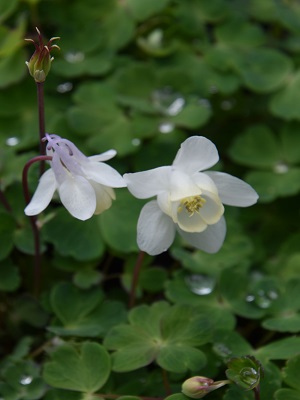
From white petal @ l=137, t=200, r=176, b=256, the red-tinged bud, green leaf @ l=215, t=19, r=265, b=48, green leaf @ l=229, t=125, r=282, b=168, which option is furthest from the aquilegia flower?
green leaf @ l=215, t=19, r=265, b=48

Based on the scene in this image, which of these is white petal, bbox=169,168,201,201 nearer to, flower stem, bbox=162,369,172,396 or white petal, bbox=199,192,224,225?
white petal, bbox=199,192,224,225

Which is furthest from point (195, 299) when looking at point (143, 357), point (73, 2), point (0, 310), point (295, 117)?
point (73, 2)

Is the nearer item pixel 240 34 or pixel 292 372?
pixel 292 372

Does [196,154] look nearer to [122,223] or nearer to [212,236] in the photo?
[212,236]

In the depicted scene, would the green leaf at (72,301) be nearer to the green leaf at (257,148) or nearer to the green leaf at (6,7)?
the green leaf at (257,148)

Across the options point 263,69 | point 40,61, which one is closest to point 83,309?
point 40,61

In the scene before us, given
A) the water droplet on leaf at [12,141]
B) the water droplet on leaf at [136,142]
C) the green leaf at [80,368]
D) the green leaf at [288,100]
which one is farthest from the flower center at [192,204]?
the green leaf at [288,100]

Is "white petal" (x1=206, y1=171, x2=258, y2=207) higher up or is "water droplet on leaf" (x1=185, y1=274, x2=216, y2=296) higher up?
"white petal" (x1=206, y1=171, x2=258, y2=207)
